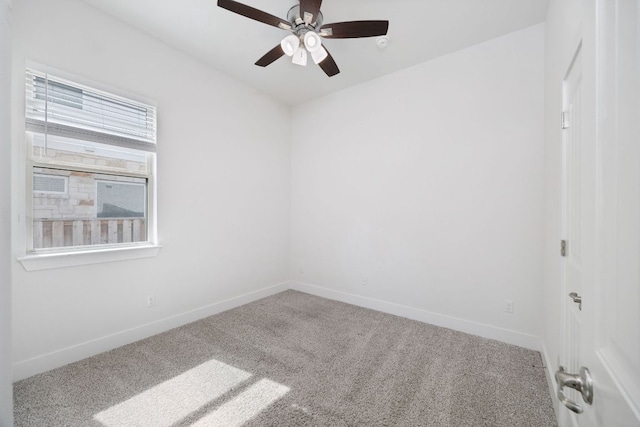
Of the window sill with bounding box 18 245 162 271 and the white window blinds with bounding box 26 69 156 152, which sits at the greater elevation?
the white window blinds with bounding box 26 69 156 152

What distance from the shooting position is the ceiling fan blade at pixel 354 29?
1907 mm

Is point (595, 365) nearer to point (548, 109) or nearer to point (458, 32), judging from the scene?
point (548, 109)

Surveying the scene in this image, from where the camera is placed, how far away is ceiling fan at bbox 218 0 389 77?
1843mm

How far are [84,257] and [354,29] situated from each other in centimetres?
283

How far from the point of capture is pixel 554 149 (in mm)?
1973

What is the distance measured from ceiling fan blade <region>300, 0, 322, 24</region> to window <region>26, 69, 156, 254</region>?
1.76 meters

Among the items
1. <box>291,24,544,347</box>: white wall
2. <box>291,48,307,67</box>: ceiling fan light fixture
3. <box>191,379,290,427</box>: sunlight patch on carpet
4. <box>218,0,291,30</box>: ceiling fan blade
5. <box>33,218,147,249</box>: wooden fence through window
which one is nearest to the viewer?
<box>191,379,290,427</box>: sunlight patch on carpet

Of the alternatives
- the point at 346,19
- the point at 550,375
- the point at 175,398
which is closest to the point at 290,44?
the point at 346,19

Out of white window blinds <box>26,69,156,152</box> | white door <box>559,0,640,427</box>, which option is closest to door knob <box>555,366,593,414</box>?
white door <box>559,0,640,427</box>

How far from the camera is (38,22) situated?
1993mm

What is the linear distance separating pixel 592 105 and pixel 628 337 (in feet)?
1.62

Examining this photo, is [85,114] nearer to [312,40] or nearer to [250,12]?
[250,12]

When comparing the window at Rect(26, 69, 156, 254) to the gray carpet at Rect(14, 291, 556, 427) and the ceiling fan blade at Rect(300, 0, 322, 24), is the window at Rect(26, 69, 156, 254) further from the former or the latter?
the ceiling fan blade at Rect(300, 0, 322, 24)

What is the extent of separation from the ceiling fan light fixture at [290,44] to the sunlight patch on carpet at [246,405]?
251cm
